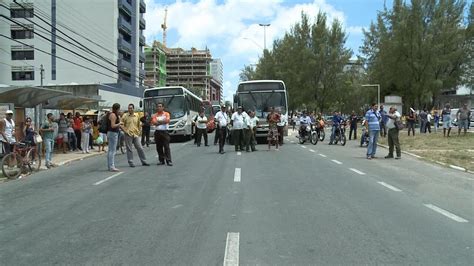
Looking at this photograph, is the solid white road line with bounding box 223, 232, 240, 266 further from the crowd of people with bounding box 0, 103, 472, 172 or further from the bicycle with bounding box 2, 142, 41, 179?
the bicycle with bounding box 2, 142, 41, 179

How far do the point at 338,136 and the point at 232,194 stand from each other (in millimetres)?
17540

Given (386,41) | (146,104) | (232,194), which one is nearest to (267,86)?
(146,104)

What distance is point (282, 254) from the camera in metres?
5.83

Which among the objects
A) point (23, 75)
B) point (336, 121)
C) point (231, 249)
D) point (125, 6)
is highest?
point (125, 6)

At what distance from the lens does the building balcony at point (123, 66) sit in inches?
3051

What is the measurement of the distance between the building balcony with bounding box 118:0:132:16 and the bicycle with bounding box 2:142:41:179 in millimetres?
67513

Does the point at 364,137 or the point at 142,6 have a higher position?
the point at 142,6

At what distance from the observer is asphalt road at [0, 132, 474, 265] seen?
5.85 metres

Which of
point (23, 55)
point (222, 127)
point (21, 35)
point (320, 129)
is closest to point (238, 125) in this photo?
point (222, 127)

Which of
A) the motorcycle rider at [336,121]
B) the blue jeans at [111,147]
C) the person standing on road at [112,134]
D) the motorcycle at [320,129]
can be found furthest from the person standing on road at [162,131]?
the motorcycle at [320,129]

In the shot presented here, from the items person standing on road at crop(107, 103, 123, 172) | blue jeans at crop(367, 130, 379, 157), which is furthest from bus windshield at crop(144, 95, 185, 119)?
person standing on road at crop(107, 103, 123, 172)

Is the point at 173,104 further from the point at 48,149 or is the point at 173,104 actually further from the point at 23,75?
the point at 23,75

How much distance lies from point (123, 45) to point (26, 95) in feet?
206

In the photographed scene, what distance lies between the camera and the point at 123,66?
79.2 m
